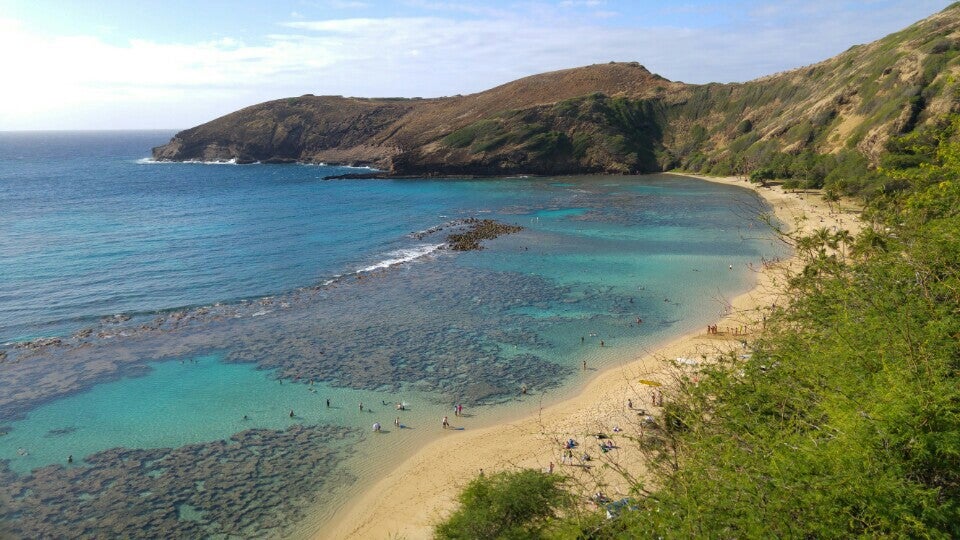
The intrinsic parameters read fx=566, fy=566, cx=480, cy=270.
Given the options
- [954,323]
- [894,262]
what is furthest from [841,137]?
[954,323]

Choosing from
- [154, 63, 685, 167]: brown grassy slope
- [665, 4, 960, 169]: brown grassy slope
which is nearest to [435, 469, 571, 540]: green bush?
[665, 4, 960, 169]: brown grassy slope

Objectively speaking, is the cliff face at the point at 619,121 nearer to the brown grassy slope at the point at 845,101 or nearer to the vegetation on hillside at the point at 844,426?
the brown grassy slope at the point at 845,101

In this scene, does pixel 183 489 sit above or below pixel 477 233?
below

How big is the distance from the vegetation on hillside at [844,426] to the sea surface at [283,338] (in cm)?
1578

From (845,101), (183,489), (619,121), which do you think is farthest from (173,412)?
(619,121)

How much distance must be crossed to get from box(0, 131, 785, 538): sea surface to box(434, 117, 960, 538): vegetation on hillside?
1578 cm

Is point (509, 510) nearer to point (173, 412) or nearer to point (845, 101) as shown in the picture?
point (173, 412)

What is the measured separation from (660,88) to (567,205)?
84776 mm

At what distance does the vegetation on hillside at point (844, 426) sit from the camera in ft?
35.1

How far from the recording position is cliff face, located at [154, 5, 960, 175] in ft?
297

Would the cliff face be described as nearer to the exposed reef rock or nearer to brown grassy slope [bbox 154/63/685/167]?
brown grassy slope [bbox 154/63/685/167]

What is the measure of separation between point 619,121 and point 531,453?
442 ft

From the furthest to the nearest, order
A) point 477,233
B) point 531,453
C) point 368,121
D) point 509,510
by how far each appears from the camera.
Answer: point 368,121, point 477,233, point 531,453, point 509,510

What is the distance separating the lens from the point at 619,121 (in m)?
148
